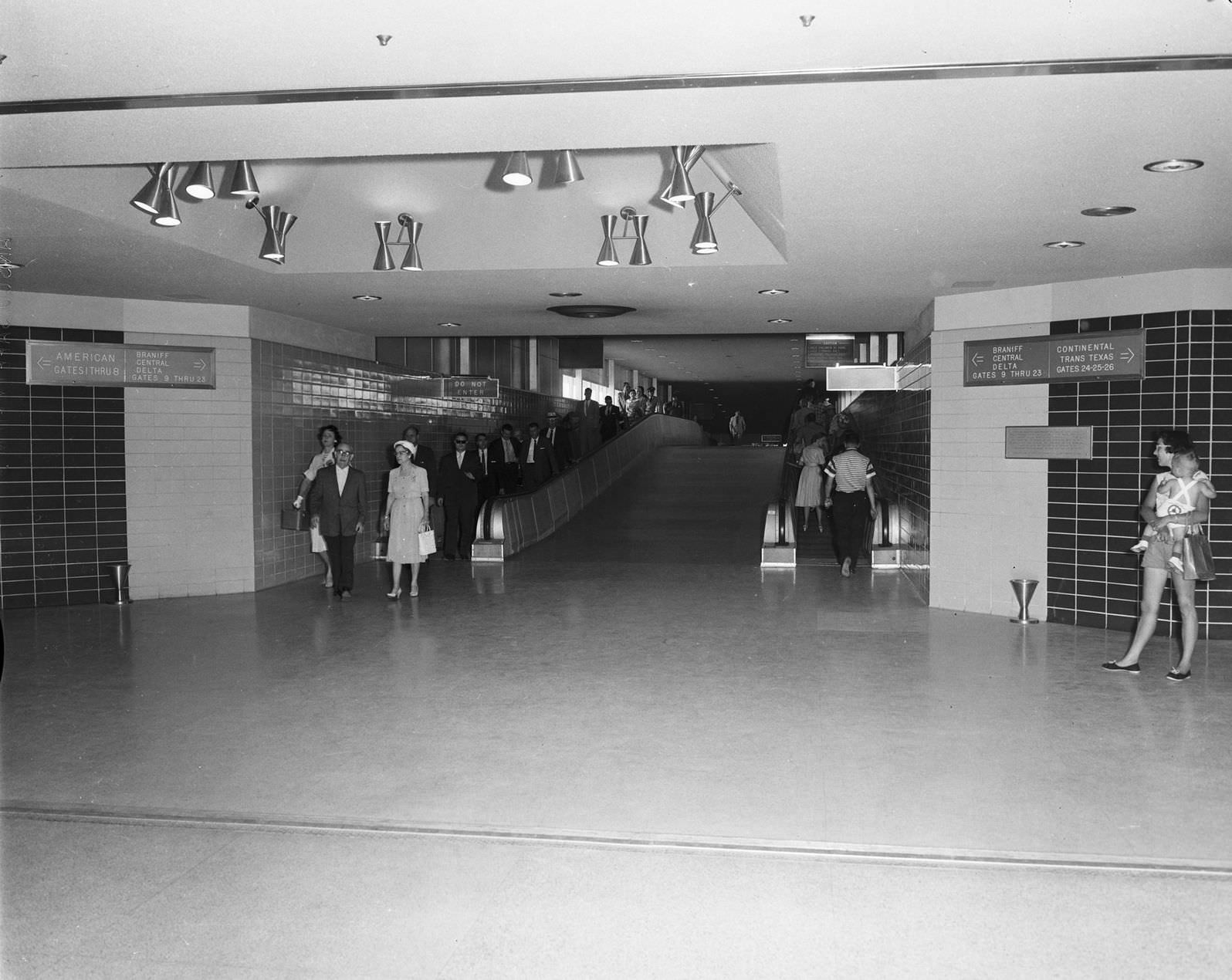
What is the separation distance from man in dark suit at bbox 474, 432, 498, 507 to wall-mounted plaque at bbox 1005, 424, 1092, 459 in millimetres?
6821

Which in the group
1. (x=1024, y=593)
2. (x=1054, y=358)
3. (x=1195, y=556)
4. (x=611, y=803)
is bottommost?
(x=611, y=803)

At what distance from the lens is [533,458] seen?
653 inches

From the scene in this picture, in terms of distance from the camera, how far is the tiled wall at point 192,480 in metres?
10.1

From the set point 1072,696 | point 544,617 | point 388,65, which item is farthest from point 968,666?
point 388,65

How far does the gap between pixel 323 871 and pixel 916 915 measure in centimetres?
203

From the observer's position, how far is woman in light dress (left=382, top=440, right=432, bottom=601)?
31.4 feet

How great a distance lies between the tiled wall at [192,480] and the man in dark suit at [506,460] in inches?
193

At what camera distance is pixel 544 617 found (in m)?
9.03

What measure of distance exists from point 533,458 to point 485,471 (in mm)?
2803

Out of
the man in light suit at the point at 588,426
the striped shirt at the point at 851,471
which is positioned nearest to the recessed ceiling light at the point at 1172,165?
the striped shirt at the point at 851,471

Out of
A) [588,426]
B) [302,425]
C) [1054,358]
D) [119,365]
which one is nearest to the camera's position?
[1054,358]

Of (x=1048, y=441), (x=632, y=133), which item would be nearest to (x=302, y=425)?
(x=1048, y=441)

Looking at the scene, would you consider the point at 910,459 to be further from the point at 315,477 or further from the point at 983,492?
the point at 315,477

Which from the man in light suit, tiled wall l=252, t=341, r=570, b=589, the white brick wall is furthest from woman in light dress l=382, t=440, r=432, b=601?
the man in light suit
